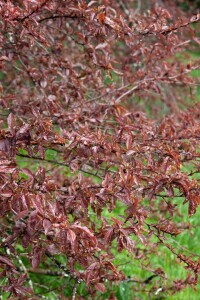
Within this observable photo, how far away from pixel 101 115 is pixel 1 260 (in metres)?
0.95

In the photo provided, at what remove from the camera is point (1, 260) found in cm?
185

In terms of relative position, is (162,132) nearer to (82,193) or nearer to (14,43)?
(82,193)

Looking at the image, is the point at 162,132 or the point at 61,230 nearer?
the point at 61,230

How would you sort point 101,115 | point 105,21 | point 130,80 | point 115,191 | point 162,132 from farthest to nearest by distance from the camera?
1. point 130,80
2. point 101,115
3. point 162,132
4. point 105,21
5. point 115,191

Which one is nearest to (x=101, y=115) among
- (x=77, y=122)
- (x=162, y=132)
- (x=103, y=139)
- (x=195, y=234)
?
(x=77, y=122)

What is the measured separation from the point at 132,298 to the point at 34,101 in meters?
1.22

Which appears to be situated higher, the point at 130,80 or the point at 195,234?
the point at 130,80

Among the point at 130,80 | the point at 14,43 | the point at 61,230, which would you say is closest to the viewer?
the point at 61,230

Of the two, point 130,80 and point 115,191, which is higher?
point 130,80

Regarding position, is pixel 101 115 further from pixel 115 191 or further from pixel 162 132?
pixel 115 191

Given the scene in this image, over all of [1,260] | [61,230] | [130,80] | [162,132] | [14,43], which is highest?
[14,43]

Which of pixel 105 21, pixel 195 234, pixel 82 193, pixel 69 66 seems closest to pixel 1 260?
pixel 82 193

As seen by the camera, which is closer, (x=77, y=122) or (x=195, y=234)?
(x=77, y=122)

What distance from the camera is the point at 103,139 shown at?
182 centimetres
